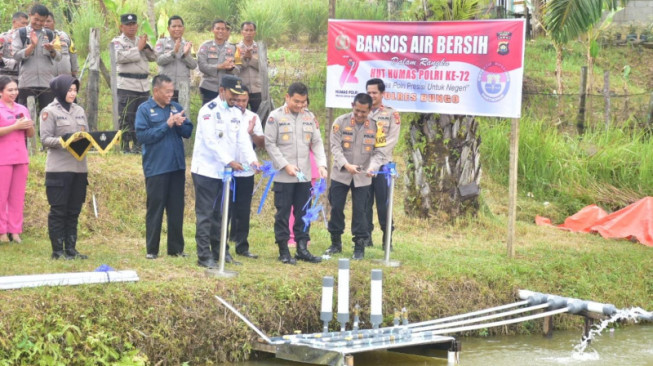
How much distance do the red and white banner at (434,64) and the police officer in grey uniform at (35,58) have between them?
343cm

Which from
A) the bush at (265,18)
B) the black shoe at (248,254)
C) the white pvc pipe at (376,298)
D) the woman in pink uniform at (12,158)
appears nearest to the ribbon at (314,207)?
the black shoe at (248,254)

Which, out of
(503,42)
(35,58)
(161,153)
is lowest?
(161,153)

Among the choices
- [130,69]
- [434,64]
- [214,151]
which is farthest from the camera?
[130,69]

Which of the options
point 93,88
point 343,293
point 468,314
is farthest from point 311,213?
point 93,88

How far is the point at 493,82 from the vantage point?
10570mm

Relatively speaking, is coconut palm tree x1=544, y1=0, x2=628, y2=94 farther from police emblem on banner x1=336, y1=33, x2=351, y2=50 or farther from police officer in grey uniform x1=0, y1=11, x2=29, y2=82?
police officer in grey uniform x1=0, y1=11, x2=29, y2=82

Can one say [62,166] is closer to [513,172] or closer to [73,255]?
[73,255]

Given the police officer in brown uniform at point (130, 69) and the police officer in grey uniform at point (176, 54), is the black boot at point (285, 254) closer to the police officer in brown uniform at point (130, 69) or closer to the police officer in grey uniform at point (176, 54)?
the police officer in grey uniform at point (176, 54)

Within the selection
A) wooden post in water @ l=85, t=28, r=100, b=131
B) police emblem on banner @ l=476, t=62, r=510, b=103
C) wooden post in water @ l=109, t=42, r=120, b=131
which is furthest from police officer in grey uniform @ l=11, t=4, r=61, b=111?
police emblem on banner @ l=476, t=62, r=510, b=103

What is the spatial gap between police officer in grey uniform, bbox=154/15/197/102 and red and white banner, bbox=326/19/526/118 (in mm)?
2054

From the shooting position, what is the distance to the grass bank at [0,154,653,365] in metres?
7.45

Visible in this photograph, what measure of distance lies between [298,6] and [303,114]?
1248cm

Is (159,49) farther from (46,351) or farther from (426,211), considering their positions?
(46,351)

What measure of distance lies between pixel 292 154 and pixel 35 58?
4.25 m
